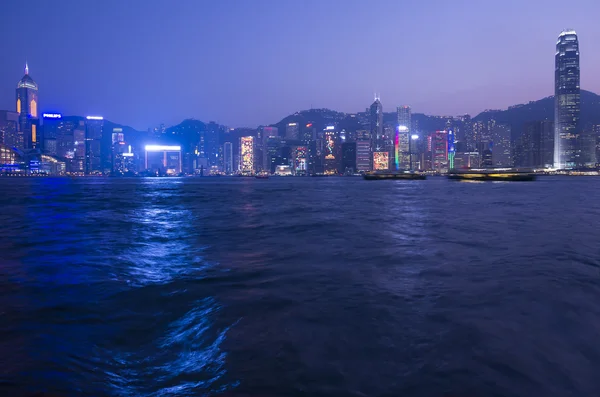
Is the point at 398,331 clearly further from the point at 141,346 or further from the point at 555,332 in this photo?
the point at 141,346

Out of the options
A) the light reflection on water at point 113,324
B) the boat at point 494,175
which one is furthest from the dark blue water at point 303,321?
the boat at point 494,175

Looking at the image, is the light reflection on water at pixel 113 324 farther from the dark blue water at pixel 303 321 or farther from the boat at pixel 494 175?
the boat at pixel 494 175

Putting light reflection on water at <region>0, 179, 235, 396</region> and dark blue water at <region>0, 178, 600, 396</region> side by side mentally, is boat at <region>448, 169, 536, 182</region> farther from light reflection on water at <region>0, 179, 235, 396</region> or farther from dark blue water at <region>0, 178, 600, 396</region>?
light reflection on water at <region>0, 179, 235, 396</region>

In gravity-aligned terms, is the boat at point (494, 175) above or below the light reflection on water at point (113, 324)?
above

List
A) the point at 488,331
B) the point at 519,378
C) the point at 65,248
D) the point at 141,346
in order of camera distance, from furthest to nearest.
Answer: the point at 65,248, the point at 488,331, the point at 141,346, the point at 519,378

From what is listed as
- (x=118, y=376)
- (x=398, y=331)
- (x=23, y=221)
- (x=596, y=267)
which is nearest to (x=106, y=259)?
(x=118, y=376)

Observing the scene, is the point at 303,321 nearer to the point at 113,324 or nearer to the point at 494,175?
the point at 113,324

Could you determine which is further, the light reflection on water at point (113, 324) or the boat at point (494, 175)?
the boat at point (494, 175)

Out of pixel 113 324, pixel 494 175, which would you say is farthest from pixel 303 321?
pixel 494 175

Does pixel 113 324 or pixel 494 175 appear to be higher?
pixel 494 175
